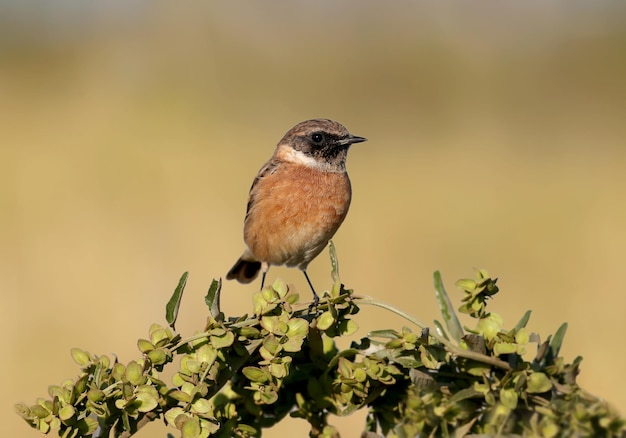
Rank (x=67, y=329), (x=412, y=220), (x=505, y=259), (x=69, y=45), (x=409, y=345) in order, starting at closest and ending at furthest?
(x=409, y=345), (x=67, y=329), (x=505, y=259), (x=412, y=220), (x=69, y=45)

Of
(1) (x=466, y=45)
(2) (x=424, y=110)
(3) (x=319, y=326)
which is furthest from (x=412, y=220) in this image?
(3) (x=319, y=326)

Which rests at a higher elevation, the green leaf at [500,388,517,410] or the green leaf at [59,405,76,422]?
the green leaf at [500,388,517,410]

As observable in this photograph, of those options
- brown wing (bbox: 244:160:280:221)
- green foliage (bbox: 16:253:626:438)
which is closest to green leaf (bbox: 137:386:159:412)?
green foliage (bbox: 16:253:626:438)

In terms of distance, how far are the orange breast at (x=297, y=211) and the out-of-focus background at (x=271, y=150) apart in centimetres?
104

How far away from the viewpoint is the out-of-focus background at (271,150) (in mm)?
6062

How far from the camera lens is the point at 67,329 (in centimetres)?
588

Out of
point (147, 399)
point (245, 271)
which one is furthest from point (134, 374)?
point (245, 271)

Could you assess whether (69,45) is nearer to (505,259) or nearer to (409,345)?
(505,259)

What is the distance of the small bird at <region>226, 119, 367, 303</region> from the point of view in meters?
4.15

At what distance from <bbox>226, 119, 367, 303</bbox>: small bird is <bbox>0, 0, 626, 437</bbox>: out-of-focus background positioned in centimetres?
105

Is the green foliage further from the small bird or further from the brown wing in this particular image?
the brown wing

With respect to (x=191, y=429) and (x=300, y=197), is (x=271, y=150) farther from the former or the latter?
(x=191, y=429)

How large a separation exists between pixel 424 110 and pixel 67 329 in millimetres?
6807

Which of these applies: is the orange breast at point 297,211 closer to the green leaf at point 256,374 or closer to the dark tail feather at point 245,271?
the dark tail feather at point 245,271
